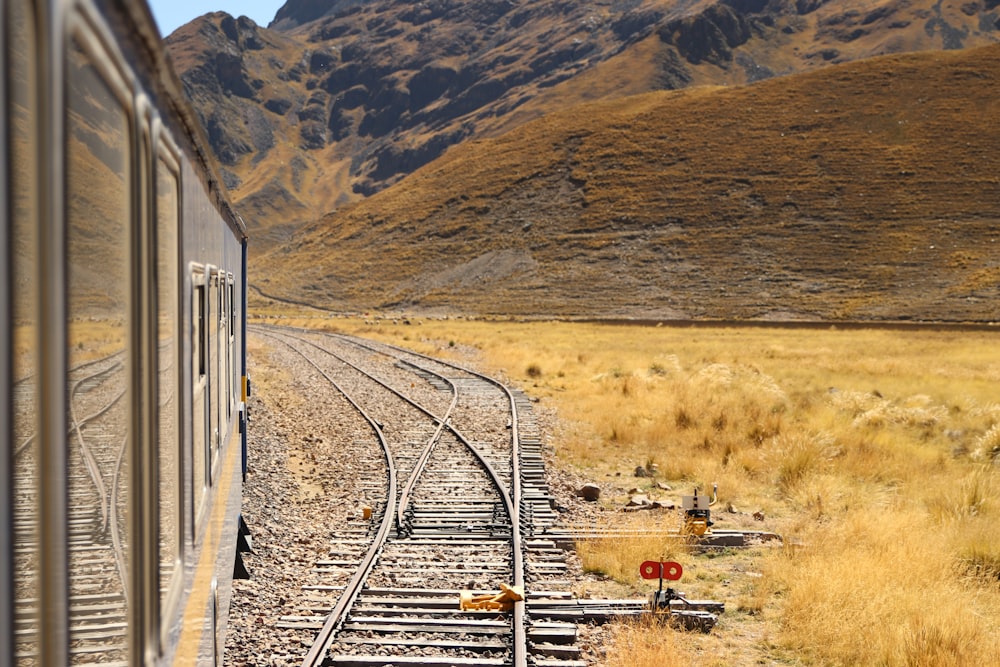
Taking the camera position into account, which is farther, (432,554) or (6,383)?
(432,554)

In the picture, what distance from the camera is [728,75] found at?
168250 millimetres

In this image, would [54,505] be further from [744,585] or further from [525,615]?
[744,585]

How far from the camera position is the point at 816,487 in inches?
431

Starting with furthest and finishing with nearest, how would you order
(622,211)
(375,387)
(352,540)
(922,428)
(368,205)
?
1. (368,205)
2. (622,211)
3. (375,387)
4. (922,428)
5. (352,540)

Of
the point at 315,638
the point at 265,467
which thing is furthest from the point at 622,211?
the point at 315,638

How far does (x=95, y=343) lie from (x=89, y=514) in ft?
1.18

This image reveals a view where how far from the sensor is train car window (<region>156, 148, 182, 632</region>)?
272 centimetres

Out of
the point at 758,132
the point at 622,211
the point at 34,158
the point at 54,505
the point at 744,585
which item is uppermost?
the point at 758,132

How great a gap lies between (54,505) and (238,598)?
5.87 metres

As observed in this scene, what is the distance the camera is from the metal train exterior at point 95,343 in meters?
1.43

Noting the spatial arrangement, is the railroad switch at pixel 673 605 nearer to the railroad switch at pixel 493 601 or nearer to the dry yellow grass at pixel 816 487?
the dry yellow grass at pixel 816 487

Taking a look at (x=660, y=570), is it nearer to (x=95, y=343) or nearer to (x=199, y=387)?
(x=199, y=387)

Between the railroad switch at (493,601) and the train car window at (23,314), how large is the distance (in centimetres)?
550

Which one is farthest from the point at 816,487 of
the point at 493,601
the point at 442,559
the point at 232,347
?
the point at 232,347
